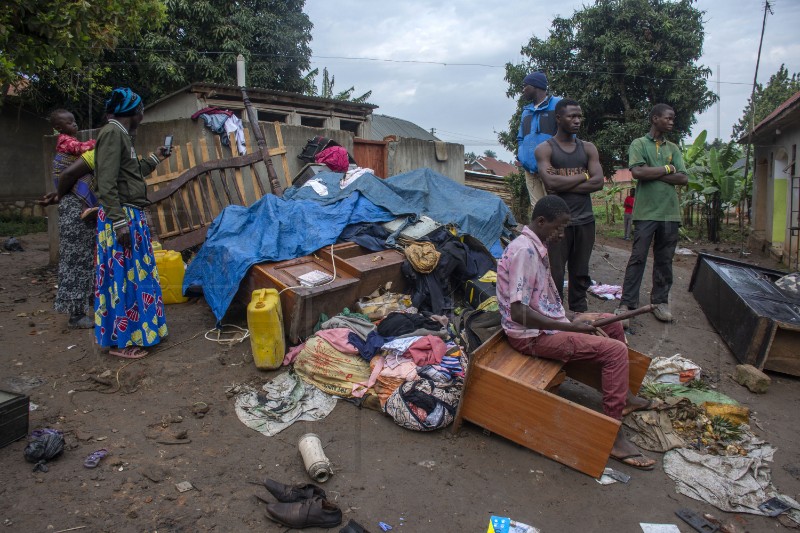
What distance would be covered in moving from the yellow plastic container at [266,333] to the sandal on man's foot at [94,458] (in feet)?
4.30

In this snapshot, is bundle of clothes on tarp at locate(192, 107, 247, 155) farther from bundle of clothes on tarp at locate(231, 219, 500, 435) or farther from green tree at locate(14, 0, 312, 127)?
green tree at locate(14, 0, 312, 127)

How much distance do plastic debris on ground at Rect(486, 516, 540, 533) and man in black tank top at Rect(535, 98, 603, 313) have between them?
2.46 m

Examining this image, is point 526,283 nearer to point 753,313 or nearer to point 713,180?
point 753,313

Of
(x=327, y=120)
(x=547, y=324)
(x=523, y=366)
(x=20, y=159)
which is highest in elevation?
(x=327, y=120)

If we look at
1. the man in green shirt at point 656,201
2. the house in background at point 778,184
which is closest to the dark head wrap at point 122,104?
the man in green shirt at point 656,201

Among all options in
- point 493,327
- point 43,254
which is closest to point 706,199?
point 493,327

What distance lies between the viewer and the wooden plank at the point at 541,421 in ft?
9.25

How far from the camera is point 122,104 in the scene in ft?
13.7

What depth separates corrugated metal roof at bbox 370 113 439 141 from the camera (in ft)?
71.0

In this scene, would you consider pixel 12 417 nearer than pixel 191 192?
Yes

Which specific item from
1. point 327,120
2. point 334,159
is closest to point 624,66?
point 327,120

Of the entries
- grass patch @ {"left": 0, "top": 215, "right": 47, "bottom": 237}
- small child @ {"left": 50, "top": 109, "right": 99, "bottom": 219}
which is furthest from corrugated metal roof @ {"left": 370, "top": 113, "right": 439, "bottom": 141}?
small child @ {"left": 50, "top": 109, "right": 99, "bottom": 219}

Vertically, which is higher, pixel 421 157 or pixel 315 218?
pixel 421 157

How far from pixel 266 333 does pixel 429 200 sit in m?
3.41
